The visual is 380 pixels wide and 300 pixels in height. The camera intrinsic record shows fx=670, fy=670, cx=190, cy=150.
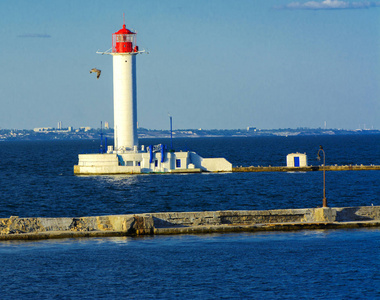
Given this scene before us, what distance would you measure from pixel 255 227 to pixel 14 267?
14706 millimetres

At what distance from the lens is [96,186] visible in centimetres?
7262

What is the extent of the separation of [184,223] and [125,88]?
148ft

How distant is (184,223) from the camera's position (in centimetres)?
3978

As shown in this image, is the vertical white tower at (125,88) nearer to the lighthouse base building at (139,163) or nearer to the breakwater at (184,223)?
the lighthouse base building at (139,163)

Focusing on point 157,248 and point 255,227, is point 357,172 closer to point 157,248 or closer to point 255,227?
point 255,227

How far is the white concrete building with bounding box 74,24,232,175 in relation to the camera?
8244cm

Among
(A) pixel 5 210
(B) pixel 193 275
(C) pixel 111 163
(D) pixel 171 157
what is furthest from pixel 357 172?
(B) pixel 193 275

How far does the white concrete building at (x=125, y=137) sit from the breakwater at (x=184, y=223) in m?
Answer: 43.0

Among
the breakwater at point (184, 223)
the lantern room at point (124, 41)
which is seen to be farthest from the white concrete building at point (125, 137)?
the breakwater at point (184, 223)

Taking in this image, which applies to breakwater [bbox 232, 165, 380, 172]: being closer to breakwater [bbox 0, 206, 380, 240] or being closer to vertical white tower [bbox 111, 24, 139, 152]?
vertical white tower [bbox 111, 24, 139, 152]

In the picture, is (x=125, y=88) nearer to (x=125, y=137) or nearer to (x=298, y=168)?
(x=125, y=137)

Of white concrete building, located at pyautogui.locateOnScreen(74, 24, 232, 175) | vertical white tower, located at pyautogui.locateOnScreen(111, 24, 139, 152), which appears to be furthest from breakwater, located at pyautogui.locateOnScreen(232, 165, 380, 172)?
vertical white tower, located at pyautogui.locateOnScreen(111, 24, 139, 152)

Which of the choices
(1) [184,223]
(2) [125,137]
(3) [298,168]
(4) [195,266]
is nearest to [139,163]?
(2) [125,137]

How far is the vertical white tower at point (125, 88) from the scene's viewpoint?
3255 inches
